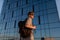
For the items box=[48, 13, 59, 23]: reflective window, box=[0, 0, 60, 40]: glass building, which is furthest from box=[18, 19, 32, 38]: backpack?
box=[48, 13, 59, 23]: reflective window

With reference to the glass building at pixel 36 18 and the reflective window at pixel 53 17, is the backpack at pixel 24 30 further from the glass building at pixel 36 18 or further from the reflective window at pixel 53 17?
the reflective window at pixel 53 17

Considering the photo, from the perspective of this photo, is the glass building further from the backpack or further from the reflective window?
the backpack

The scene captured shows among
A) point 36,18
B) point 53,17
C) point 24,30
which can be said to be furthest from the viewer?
point 36,18

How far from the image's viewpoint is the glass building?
22280 millimetres

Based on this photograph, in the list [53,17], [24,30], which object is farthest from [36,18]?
[24,30]

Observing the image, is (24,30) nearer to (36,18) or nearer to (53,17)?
(53,17)

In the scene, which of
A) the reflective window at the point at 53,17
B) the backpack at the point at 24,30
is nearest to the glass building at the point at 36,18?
the reflective window at the point at 53,17

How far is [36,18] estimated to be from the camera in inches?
992

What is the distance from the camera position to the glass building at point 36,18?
22280 mm

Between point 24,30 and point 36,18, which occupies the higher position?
point 36,18

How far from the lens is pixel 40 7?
2473cm

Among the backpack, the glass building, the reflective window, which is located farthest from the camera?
the reflective window

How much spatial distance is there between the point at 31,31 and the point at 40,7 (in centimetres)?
2237

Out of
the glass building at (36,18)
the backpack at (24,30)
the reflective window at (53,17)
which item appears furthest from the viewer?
the reflective window at (53,17)
